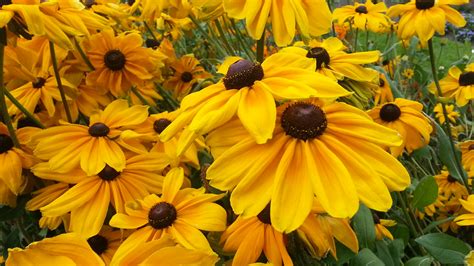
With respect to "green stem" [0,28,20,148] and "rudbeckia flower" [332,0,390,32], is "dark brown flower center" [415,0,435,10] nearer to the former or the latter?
"rudbeckia flower" [332,0,390,32]

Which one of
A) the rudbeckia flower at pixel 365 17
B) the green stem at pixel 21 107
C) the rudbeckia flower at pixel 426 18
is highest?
the green stem at pixel 21 107

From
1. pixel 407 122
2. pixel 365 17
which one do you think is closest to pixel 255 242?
pixel 407 122

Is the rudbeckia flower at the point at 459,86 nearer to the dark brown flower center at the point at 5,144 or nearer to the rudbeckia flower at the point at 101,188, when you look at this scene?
the rudbeckia flower at the point at 101,188

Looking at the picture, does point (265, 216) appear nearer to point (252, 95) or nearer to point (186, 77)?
point (252, 95)

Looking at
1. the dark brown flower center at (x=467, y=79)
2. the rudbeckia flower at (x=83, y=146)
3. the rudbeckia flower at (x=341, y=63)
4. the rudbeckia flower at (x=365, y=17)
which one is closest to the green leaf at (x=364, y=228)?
the rudbeckia flower at (x=341, y=63)

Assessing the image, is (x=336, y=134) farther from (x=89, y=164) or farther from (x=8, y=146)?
(x=8, y=146)

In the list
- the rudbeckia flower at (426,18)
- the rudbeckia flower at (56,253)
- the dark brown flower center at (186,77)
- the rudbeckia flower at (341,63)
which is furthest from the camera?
the dark brown flower center at (186,77)

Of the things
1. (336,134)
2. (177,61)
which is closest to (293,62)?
(336,134)
